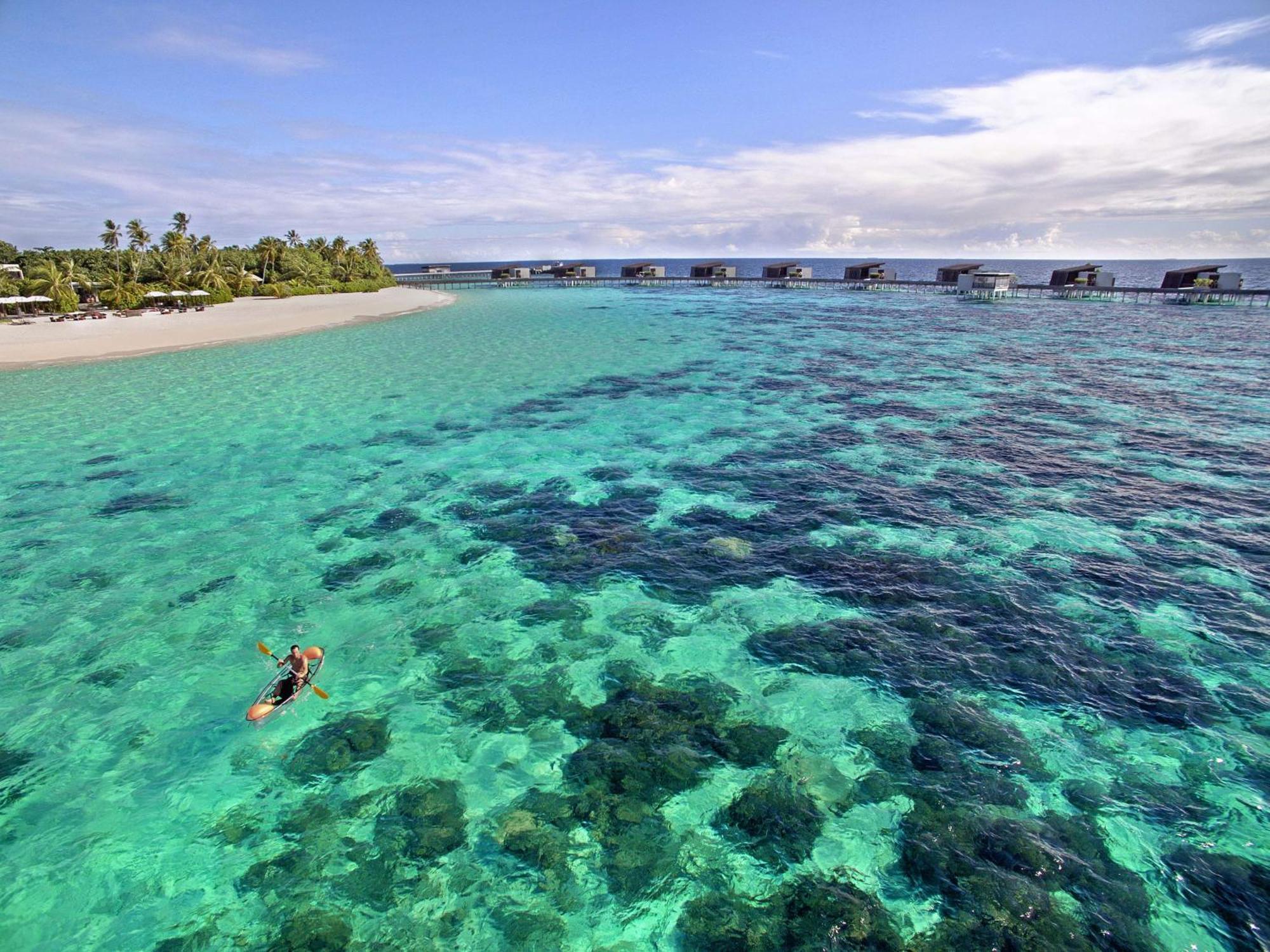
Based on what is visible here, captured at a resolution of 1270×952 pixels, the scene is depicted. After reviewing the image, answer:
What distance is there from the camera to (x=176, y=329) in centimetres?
6325

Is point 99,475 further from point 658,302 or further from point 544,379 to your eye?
point 658,302

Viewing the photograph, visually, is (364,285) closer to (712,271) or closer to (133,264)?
(133,264)

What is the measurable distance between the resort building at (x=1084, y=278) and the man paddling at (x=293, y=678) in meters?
112

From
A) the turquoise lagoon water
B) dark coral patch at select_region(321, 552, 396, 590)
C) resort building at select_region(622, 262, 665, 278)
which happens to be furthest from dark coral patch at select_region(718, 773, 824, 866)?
resort building at select_region(622, 262, 665, 278)

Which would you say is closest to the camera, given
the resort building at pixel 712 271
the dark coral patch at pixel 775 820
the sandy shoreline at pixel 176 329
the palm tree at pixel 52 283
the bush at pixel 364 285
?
the dark coral patch at pixel 775 820

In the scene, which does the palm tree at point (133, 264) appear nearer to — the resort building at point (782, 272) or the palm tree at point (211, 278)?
the palm tree at point (211, 278)

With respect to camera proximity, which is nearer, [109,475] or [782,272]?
[109,475]

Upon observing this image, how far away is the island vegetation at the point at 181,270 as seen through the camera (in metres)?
74.2

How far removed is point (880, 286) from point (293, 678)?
130 m

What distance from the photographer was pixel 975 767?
11.0 metres

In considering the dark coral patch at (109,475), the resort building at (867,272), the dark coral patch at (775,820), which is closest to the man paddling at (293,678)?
the dark coral patch at (775,820)

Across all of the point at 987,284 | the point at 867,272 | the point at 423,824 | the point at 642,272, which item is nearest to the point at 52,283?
the point at 423,824

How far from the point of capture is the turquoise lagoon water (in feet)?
29.0

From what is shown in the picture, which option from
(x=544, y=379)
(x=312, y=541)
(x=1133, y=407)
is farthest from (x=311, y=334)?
(x=1133, y=407)
